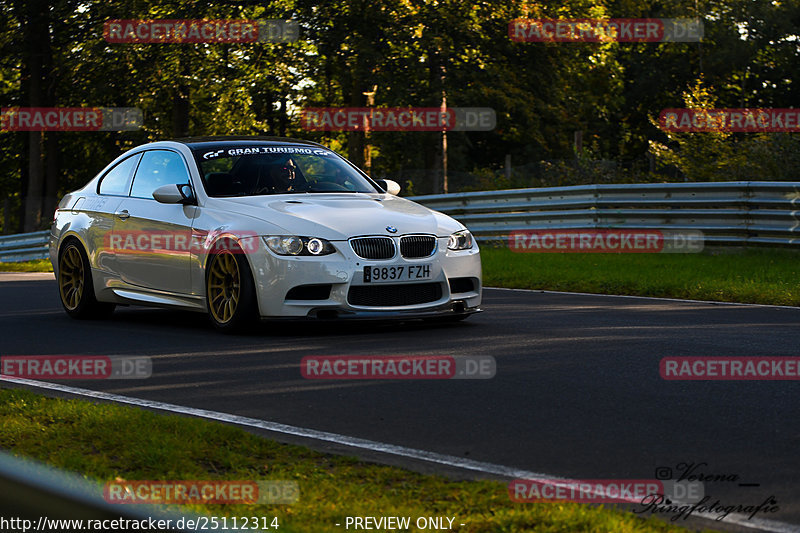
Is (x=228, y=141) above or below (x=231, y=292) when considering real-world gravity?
above

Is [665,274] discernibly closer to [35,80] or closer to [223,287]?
[223,287]

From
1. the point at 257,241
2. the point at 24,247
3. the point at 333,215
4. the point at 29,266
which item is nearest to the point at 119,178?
the point at 257,241

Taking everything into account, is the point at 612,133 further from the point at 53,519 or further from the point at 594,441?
the point at 53,519

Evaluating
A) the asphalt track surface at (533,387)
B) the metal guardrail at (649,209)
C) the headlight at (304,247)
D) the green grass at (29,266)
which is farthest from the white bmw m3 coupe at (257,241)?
the green grass at (29,266)

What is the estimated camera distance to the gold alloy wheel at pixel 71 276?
11.4 meters

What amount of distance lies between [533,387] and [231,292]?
3444 mm

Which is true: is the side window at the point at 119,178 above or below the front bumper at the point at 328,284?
above

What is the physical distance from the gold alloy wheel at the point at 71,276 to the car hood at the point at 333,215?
2189 mm

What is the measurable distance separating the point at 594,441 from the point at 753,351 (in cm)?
313

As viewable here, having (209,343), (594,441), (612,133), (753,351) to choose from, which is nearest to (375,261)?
(209,343)

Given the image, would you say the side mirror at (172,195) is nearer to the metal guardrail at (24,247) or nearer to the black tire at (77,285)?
the black tire at (77,285)

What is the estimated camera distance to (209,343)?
29.9 feet

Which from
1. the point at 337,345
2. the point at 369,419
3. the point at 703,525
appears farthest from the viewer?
the point at 337,345

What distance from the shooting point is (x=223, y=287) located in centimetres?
953
